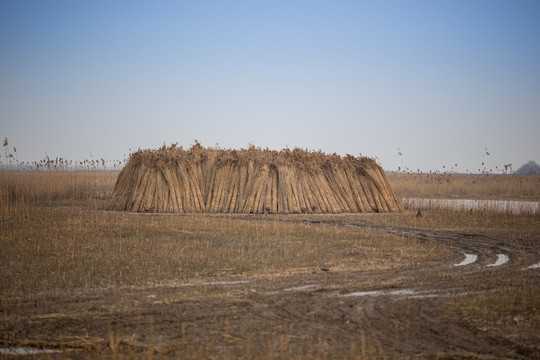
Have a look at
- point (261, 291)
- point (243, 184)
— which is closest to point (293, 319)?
point (261, 291)

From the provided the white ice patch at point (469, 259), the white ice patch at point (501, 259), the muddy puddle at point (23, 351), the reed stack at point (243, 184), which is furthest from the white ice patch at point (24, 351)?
the reed stack at point (243, 184)

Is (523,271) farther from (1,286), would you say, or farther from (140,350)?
(1,286)

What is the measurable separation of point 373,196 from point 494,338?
58.9ft

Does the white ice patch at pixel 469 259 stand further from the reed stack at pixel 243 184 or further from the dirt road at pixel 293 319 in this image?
the reed stack at pixel 243 184

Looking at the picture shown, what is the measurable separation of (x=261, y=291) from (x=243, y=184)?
47.6ft

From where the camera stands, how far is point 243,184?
74.8ft

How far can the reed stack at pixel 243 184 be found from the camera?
72.8ft

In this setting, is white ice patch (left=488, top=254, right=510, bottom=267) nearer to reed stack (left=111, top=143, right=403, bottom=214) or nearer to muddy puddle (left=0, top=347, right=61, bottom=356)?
muddy puddle (left=0, top=347, right=61, bottom=356)

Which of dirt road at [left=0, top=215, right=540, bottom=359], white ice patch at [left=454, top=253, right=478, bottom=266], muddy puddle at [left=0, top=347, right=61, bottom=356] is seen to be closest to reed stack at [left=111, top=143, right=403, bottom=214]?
white ice patch at [left=454, top=253, right=478, bottom=266]

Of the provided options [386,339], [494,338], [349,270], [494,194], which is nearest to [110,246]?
[349,270]

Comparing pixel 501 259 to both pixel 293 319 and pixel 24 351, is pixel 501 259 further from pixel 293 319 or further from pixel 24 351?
pixel 24 351

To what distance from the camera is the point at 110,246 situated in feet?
40.8

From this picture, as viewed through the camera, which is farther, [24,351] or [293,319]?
[293,319]

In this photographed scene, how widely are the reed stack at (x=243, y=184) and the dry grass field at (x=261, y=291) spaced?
222 inches
